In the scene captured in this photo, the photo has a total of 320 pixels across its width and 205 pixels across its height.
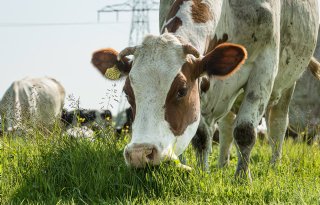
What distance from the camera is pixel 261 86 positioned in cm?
697

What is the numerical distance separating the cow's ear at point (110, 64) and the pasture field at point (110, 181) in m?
0.82

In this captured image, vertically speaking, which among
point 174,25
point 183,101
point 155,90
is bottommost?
point 183,101

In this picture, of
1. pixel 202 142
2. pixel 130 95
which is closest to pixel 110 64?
pixel 130 95

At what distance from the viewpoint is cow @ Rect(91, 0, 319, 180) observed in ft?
18.3

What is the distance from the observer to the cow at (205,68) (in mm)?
5582

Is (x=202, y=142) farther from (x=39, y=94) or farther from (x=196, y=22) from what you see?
(x=39, y=94)

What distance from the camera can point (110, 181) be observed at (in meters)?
5.95

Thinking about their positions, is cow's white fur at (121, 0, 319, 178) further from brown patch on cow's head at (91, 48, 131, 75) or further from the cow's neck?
brown patch on cow's head at (91, 48, 131, 75)

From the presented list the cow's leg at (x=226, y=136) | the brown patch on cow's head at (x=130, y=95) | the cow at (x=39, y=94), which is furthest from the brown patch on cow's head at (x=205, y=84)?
the cow at (x=39, y=94)

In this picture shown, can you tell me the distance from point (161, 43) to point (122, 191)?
134cm

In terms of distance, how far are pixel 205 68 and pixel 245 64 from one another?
3.69 feet

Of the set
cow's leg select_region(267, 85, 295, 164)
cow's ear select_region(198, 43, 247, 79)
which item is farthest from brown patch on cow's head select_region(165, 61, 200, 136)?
cow's leg select_region(267, 85, 295, 164)

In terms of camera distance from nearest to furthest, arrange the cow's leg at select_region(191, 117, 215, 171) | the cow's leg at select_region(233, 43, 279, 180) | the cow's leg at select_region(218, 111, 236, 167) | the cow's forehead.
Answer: the cow's forehead < the cow's leg at select_region(233, 43, 279, 180) < the cow's leg at select_region(191, 117, 215, 171) < the cow's leg at select_region(218, 111, 236, 167)

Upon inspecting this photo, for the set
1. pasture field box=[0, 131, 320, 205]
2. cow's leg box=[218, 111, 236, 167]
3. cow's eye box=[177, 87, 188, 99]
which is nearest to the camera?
pasture field box=[0, 131, 320, 205]
